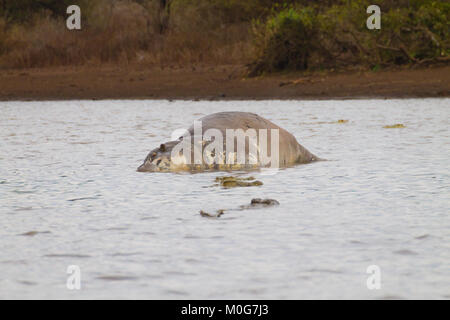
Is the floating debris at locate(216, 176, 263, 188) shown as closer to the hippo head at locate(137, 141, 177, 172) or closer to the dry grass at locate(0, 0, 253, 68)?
the hippo head at locate(137, 141, 177, 172)

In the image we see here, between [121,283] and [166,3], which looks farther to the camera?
[166,3]

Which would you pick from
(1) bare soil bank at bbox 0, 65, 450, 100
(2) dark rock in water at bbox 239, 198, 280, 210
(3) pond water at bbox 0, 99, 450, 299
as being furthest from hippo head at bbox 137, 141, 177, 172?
(1) bare soil bank at bbox 0, 65, 450, 100

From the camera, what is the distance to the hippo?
8.68m

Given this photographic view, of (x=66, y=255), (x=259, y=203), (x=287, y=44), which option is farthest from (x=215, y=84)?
(x=66, y=255)

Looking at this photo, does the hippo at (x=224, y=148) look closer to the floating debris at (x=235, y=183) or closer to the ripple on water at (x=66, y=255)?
the floating debris at (x=235, y=183)

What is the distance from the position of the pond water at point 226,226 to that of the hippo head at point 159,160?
6.7 inches

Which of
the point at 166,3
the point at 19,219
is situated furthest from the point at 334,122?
the point at 166,3

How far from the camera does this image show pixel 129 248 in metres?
5.31

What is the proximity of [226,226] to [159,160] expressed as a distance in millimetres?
2925

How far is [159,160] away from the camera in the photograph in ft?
28.8
